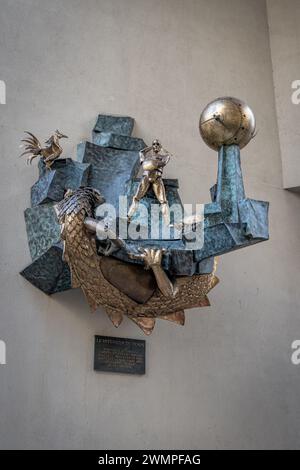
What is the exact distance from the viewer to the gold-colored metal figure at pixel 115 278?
2783 mm

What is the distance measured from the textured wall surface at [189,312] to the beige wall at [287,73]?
0.20ft

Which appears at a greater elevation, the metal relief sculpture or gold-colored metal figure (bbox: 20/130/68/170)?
gold-colored metal figure (bbox: 20/130/68/170)

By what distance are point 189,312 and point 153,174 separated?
32.6 inches

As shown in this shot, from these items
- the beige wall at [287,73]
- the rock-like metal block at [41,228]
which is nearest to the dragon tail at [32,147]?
the rock-like metal block at [41,228]

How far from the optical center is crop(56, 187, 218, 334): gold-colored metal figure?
278 cm

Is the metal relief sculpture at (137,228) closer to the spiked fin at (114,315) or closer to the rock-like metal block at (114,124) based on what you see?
the spiked fin at (114,315)

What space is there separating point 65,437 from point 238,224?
136cm

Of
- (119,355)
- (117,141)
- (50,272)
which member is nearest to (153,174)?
(117,141)

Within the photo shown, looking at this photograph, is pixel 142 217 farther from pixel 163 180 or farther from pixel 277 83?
pixel 277 83

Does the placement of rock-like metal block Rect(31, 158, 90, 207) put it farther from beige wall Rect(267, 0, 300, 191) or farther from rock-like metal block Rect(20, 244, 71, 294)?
beige wall Rect(267, 0, 300, 191)

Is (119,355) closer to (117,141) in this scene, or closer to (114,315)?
(114,315)

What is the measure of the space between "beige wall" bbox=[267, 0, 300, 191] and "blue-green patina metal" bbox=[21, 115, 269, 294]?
1.07 meters

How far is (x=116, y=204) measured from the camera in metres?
3.46

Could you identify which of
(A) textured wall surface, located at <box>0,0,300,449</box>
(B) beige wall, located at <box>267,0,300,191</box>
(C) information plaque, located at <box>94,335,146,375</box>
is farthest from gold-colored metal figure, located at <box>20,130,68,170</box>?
(B) beige wall, located at <box>267,0,300,191</box>
